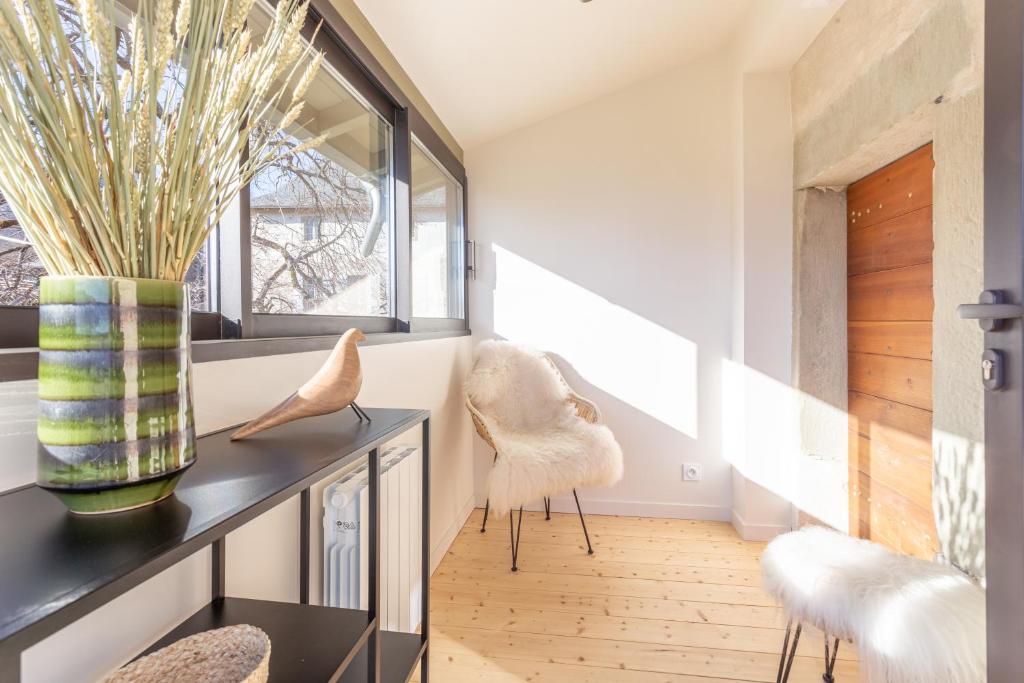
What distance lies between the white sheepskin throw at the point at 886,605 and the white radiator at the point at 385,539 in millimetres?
1012

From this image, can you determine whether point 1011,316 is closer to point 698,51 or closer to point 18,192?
point 18,192

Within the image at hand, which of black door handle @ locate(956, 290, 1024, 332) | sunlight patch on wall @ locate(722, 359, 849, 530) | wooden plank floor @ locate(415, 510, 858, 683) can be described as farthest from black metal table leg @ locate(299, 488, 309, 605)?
sunlight patch on wall @ locate(722, 359, 849, 530)

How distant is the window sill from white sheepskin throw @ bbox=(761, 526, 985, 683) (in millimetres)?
1306

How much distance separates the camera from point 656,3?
2.03m

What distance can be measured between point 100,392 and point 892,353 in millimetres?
2256

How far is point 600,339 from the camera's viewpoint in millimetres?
2752

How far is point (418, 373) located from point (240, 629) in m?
1.26

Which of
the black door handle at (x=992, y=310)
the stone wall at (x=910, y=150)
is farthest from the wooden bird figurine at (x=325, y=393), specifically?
the stone wall at (x=910, y=150)

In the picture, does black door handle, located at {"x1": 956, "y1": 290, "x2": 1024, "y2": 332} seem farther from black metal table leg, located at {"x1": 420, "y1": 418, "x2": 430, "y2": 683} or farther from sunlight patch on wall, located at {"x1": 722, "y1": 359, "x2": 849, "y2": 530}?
sunlight patch on wall, located at {"x1": 722, "y1": 359, "x2": 849, "y2": 530}

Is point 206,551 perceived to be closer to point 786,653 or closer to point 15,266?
point 15,266

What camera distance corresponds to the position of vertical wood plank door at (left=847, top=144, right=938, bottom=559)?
5.24 feet

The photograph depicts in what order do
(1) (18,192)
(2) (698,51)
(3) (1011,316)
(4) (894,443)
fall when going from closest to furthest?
1. (1) (18,192)
2. (3) (1011,316)
3. (4) (894,443)
4. (2) (698,51)

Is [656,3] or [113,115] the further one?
[656,3]

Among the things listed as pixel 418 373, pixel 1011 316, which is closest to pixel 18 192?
pixel 1011 316
